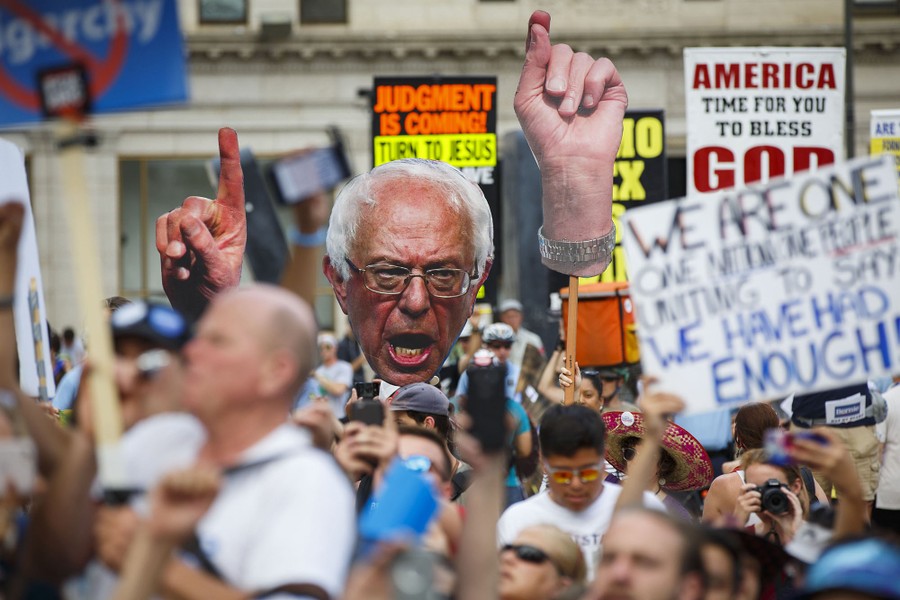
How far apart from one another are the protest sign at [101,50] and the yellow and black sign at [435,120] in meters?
6.37

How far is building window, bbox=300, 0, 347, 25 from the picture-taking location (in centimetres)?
2928

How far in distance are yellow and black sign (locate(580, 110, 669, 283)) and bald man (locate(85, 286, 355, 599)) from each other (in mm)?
7725

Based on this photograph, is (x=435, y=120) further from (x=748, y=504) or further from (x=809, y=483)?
(x=748, y=504)

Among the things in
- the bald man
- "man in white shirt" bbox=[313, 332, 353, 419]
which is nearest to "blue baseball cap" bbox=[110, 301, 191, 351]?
the bald man

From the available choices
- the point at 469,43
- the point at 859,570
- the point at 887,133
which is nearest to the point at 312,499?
the point at 859,570

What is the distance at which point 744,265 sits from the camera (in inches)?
203

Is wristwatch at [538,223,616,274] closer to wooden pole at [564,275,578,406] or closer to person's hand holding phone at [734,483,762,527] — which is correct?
wooden pole at [564,275,578,406]

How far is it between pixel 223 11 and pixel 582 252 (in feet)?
71.8

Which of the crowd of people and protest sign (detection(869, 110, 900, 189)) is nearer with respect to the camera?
the crowd of people

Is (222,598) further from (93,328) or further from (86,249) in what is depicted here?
(86,249)

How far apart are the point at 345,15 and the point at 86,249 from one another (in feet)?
86.0

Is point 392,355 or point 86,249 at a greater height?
point 86,249

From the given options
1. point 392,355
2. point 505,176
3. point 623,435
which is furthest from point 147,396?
point 505,176

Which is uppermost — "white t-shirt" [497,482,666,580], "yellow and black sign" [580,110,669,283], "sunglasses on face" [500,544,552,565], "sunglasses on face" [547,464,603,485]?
"yellow and black sign" [580,110,669,283]
